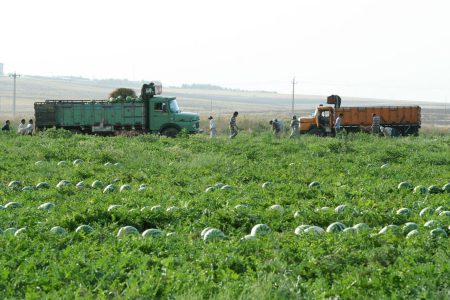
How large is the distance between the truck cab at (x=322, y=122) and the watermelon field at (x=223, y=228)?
59.7ft

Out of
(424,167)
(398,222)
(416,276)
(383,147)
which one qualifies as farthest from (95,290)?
(383,147)

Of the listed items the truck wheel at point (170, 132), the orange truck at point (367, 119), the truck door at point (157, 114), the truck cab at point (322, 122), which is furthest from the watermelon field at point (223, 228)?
the orange truck at point (367, 119)

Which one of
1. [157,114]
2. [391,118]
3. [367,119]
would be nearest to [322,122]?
[367,119]

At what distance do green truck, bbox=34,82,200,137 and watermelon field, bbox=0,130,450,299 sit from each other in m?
13.5

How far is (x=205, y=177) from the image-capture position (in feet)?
46.9

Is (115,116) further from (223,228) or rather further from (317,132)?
(223,228)

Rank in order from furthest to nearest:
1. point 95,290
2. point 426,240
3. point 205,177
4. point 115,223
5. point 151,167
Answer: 1. point 151,167
2. point 205,177
3. point 115,223
4. point 426,240
5. point 95,290

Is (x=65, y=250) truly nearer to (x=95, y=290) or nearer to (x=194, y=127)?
(x=95, y=290)

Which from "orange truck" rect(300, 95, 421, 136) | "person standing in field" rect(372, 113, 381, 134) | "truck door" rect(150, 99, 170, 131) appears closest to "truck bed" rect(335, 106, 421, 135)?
"orange truck" rect(300, 95, 421, 136)

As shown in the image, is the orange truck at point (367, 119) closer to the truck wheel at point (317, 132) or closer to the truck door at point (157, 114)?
the truck wheel at point (317, 132)

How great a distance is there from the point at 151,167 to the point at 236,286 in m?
10.0

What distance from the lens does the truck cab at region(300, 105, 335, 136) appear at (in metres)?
35.9

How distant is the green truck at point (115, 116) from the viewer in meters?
31.1

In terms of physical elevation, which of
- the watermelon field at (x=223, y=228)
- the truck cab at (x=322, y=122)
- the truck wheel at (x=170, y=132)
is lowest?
the watermelon field at (x=223, y=228)
